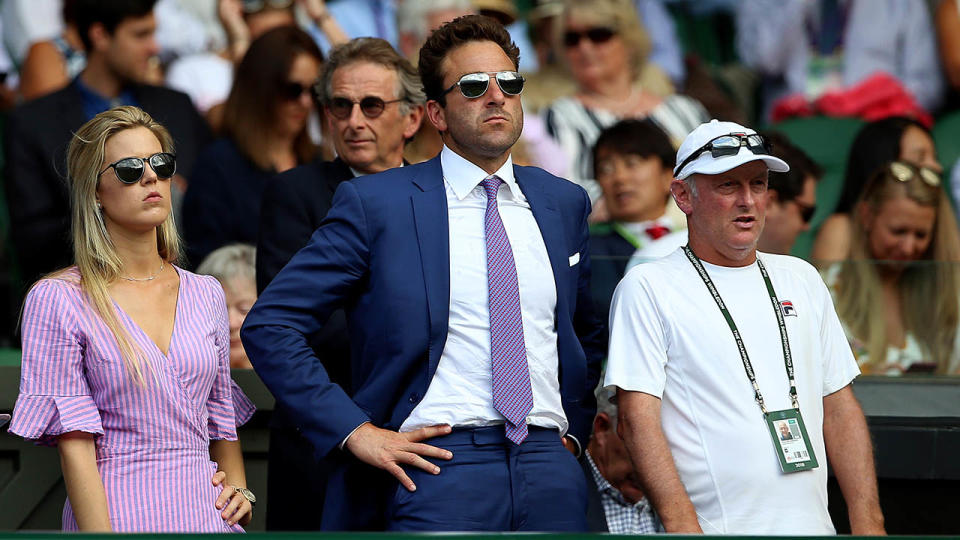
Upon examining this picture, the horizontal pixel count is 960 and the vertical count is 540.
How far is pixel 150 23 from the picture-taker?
6.09 meters

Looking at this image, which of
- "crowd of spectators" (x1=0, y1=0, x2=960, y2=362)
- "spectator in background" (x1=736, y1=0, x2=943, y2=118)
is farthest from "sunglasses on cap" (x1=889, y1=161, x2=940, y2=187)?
"spectator in background" (x1=736, y1=0, x2=943, y2=118)

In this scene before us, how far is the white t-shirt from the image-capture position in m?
3.43

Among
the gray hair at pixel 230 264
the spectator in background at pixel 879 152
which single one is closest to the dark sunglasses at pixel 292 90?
the gray hair at pixel 230 264

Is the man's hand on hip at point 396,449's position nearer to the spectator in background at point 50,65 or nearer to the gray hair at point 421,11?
the gray hair at point 421,11

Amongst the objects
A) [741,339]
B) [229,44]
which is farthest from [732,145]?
[229,44]

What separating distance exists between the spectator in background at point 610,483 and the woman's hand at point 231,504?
1.12m

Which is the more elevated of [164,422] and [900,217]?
[900,217]

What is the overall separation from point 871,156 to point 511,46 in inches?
119

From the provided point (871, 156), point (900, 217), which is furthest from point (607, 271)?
point (871, 156)

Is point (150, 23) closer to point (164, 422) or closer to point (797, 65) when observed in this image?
point (164, 422)

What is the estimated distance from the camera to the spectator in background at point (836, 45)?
7.54 metres

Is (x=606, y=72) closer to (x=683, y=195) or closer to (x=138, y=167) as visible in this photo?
(x=683, y=195)

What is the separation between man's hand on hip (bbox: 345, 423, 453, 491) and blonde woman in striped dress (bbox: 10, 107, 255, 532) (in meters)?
0.42

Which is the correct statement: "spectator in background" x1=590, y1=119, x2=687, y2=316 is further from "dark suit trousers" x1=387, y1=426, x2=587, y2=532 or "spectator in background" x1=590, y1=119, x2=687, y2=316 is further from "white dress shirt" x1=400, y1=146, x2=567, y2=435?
"dark suit trousers" x1=387, y1=426, x2=587, y2=532
